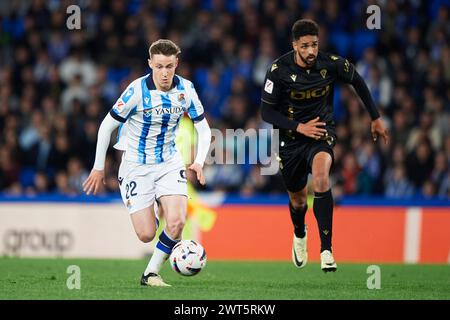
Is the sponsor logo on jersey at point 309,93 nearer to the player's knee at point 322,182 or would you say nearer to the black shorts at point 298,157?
the black shorts at point 298,157

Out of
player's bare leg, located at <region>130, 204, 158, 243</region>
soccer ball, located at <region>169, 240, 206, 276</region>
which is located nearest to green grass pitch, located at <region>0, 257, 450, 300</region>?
soccer ball, located at <region>169, 240, 206, 276</region>

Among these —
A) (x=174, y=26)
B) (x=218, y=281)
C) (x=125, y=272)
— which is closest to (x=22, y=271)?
(x=125, y=272)

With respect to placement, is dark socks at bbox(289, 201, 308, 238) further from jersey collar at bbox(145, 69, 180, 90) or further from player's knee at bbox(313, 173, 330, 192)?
jersey collar at bbox(145, 69, 180, 90)

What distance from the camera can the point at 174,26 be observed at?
18.5m

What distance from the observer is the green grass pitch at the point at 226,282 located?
8055mm

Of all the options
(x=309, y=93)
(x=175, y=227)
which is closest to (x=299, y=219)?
(x=309, y=93)

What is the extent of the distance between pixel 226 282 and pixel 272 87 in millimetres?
1973

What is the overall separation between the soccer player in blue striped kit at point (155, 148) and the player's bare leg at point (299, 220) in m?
1.53

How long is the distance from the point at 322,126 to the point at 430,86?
783 cm

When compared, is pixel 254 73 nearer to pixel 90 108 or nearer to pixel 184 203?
pixel 90 108

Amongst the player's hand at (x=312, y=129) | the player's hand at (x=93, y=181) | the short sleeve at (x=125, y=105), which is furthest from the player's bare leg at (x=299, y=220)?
the player's hand at (x=93, y=181)

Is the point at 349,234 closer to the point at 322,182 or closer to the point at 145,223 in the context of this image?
the point at 322,182

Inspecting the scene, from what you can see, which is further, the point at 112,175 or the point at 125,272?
the point at 112,175

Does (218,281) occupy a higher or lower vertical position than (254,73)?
lower
